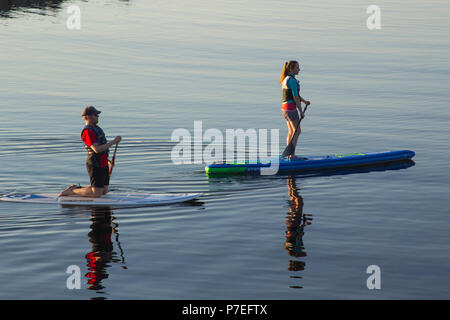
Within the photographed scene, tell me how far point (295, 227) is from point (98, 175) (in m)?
3.65

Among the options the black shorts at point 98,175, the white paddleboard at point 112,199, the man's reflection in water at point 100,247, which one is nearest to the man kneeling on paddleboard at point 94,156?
the black shorts at point 98,175

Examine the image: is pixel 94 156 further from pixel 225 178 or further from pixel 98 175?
pixel 225 178

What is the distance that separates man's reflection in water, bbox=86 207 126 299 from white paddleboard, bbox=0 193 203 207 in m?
0.17

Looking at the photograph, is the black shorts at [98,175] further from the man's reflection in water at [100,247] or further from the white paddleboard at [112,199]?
the man's reflection in water at [100,247]

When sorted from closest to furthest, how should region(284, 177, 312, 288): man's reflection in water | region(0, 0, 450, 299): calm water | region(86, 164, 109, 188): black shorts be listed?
region(0, 0, 450, 299): calm water → region(284, 177, 312, 288): man's reflection in water → region(86, 164, 109, 188): black shorts

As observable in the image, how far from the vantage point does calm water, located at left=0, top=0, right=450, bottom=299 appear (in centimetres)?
1006

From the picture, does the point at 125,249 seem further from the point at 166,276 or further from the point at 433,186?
the point at 433,186

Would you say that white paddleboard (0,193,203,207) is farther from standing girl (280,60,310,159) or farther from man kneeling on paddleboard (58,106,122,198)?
standing girl (280,60,310,159)

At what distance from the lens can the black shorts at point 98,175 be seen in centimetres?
1296

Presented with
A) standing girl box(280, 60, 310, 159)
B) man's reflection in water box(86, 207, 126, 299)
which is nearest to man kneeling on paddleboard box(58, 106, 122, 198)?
man's reflection in water box(86, 207, 126, 299)

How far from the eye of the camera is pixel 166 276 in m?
9.93

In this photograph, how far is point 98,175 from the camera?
13.1 metres

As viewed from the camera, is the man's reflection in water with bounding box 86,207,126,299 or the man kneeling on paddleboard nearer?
the man's reflection in water with bounding box 86,207,126,299

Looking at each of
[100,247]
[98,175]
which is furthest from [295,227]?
[98,175]
